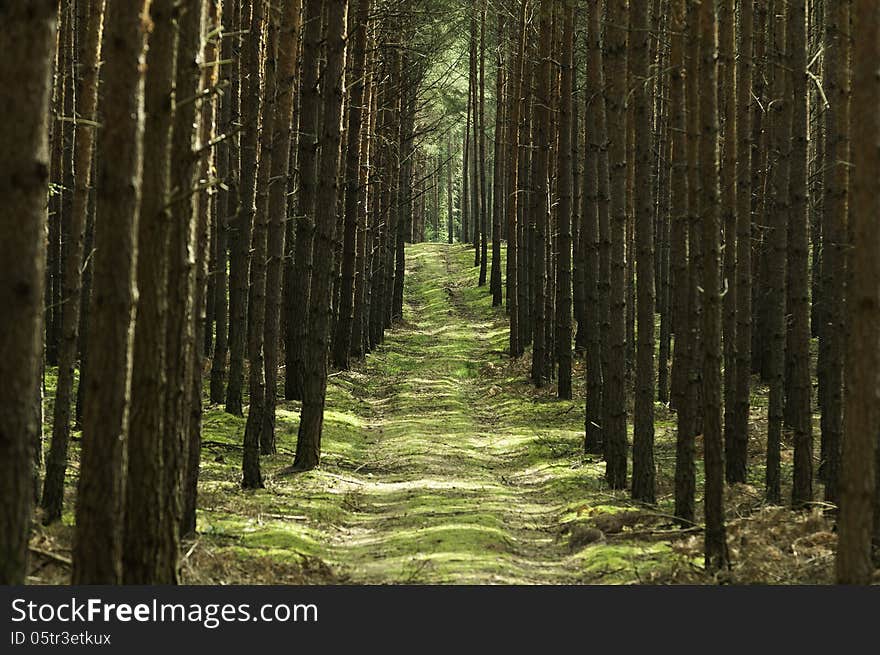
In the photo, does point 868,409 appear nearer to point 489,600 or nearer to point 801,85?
point 489,600

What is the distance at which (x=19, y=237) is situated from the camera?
5.84m

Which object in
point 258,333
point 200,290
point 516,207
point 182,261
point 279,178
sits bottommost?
point 258,333

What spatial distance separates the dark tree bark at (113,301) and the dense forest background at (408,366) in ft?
0.06

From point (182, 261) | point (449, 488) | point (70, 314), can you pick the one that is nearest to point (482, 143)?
point (449, 488)

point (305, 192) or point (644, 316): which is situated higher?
point (305, 192)

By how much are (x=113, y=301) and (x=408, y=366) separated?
21.4 m

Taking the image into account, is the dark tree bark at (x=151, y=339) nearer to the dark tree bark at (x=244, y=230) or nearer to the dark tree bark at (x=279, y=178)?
the dark tree bark at (x=279, y=178)

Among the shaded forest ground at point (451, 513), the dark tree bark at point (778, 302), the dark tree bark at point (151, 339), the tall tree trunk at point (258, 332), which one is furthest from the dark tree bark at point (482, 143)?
the dark tree bark at point (151, 339)

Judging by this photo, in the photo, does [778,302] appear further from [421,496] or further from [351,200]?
[351,200]

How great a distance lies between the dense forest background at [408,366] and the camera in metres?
6.74

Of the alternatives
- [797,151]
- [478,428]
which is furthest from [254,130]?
[797,151]

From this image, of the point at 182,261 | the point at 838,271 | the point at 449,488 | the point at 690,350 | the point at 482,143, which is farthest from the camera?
the point at 482,143

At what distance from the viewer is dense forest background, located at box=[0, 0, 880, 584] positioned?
22.1 feet

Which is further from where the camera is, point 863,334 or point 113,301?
point 863,334
